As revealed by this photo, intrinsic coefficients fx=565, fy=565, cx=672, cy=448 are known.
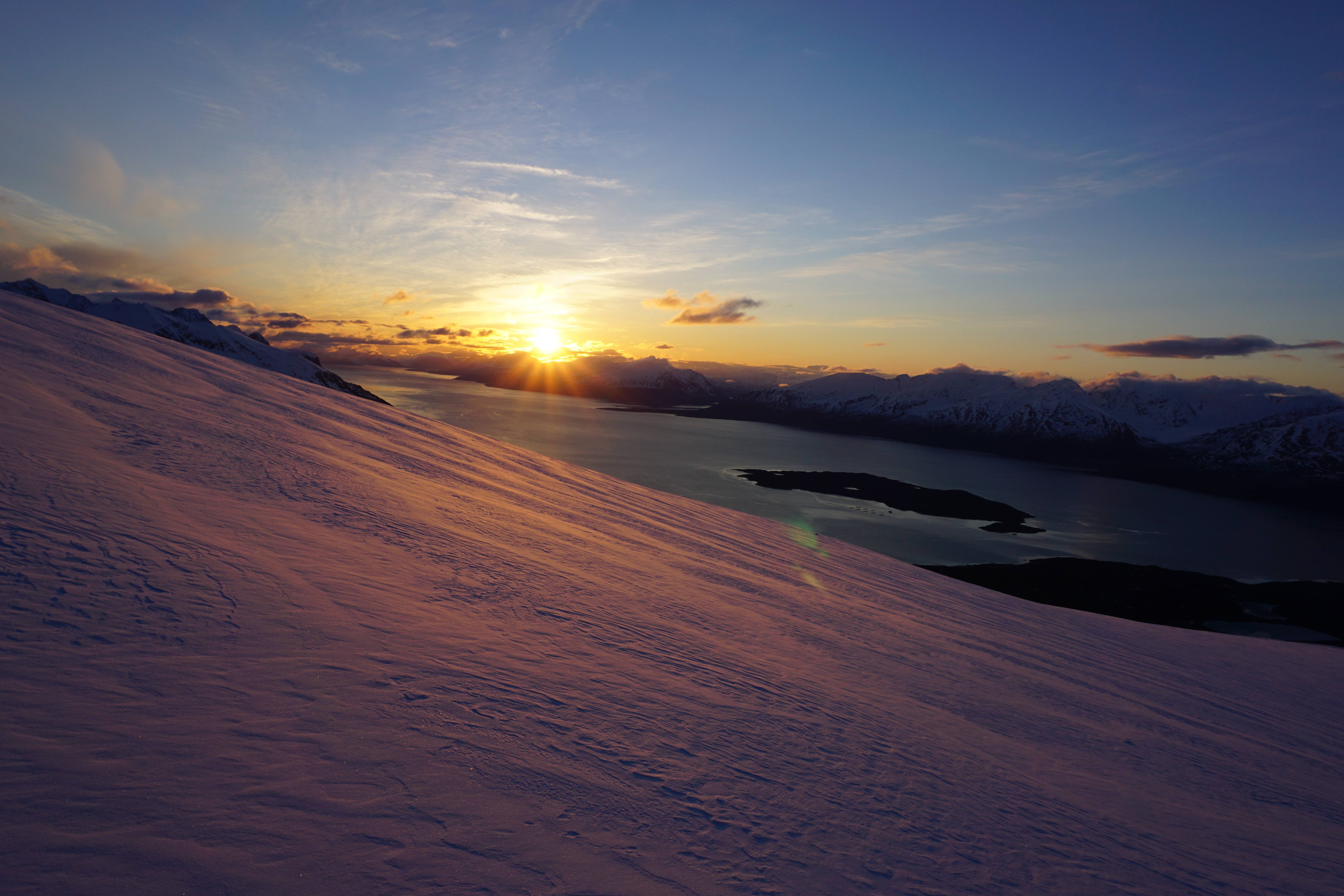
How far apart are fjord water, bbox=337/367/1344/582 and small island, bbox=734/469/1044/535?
1723 mm

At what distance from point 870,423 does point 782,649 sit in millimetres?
192029

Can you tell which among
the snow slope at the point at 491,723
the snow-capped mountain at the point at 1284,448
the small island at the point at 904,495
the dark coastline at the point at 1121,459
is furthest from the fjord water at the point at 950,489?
the snow-capped mountain at the point at 1284,448

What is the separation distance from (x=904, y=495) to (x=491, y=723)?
60144 mm

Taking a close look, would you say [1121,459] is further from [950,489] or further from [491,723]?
[491,723]

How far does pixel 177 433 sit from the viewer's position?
25.3 feet

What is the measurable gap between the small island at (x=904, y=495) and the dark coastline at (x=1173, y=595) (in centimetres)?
1228

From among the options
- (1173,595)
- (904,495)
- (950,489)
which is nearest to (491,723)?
(1173,595)

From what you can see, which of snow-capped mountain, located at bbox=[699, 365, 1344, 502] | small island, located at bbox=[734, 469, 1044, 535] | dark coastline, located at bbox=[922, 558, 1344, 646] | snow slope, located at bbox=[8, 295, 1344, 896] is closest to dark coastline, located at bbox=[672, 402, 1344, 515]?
snow-capped mountain, located at bbox=[699, 365, 1344, 502]

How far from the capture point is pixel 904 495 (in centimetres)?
5806

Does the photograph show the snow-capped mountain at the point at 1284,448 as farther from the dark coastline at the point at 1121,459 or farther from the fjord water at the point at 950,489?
the fjord water at the point at 950,489

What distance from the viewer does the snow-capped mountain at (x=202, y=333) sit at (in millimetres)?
71625

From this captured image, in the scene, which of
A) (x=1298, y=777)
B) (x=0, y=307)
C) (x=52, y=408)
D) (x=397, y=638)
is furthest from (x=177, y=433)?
(x=1298, y=777)

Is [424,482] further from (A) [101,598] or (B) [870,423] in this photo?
(B) [870,423]

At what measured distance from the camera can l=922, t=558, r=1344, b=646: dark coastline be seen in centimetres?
2861
